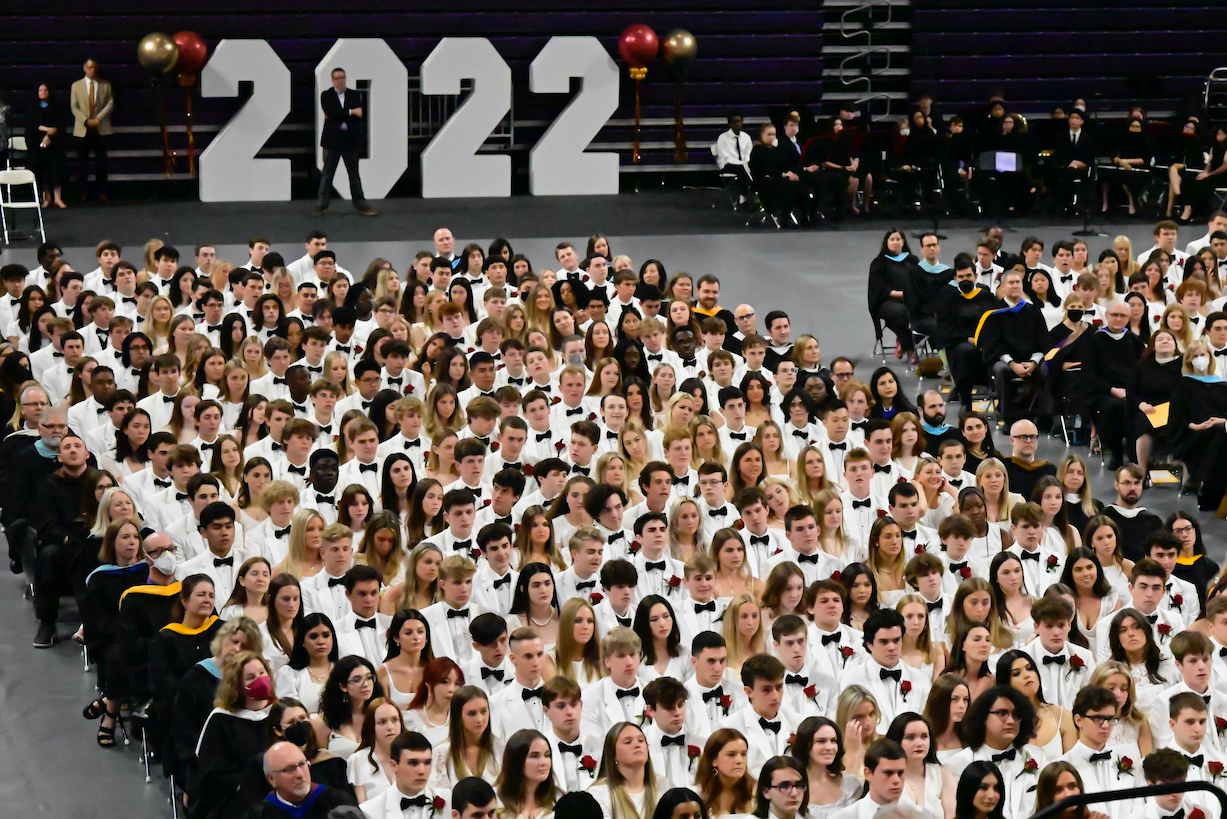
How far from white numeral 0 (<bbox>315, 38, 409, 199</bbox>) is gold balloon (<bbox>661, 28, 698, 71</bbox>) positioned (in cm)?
392

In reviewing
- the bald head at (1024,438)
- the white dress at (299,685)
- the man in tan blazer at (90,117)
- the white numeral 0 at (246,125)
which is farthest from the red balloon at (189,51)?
the white dress at (299,685)

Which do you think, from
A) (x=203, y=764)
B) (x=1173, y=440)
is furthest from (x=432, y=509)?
(x=1173, y=440)

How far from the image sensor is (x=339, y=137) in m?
22.4

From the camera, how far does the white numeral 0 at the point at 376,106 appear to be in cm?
2342

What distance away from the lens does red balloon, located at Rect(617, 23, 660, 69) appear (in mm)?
24073

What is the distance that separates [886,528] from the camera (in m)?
9.78

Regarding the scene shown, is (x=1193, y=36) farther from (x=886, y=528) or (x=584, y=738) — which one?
(x=584, y=738)

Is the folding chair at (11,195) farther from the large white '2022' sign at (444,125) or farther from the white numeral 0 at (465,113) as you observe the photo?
the white numeral 0 at (465,113)

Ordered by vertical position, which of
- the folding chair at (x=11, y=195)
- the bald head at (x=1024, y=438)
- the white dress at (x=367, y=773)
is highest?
the folding chair at (x=11, y=195)

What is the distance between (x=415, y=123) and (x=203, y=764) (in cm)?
1764

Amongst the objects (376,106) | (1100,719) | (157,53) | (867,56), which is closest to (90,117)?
(157,53)

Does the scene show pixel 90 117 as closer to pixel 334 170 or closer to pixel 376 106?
pixel 334 170

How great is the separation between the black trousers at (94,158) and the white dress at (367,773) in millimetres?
16896

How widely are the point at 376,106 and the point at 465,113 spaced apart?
1314 mm
